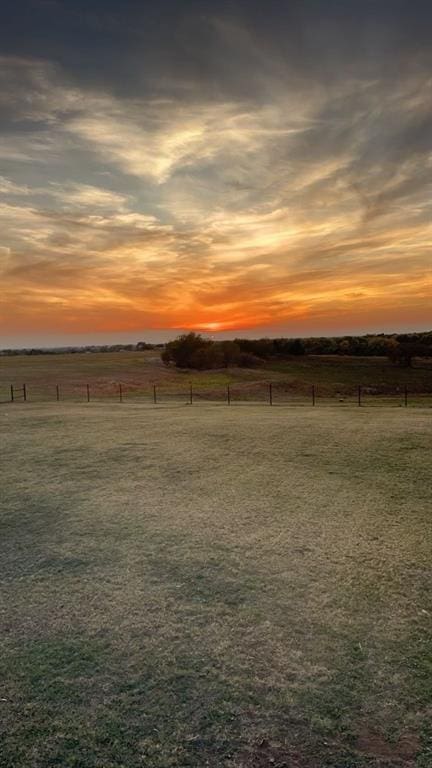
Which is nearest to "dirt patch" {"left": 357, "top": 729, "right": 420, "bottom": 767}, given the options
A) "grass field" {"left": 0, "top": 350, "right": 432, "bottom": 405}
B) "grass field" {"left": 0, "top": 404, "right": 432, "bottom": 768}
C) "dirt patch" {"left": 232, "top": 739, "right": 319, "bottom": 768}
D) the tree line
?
"grass field" {"left": 0, "top": 404, "right": 432, "bottom": 768}

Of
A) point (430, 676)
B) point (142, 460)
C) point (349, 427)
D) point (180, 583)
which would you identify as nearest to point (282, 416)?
point (349, 427)

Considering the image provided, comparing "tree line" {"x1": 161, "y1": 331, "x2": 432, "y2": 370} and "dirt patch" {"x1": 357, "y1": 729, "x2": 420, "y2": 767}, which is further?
"tree line" {"x1": 161, "y1": 331, "x2": 432, "y2": 370}

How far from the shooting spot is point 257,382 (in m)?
55.7

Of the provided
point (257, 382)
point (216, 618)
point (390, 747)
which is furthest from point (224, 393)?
point (390, 747)

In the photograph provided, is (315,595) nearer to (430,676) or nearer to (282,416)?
(430,676)

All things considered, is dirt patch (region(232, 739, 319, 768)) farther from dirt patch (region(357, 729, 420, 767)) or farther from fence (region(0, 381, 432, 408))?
fence (region(0, 381, 432, 408))

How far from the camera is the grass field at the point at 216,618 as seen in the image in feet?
14.6

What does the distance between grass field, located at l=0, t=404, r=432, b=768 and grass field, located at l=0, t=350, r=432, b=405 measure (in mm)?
27544

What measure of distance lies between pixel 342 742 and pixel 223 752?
106cm

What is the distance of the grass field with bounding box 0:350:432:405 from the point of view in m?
45.9

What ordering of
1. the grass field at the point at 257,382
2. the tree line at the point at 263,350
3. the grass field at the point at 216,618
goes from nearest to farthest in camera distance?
1. the grass field at the point at 216,618
2. the grass field at the point at 257,382
3. the tree line at the point at 263,350

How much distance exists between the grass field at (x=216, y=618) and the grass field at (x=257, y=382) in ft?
90.4

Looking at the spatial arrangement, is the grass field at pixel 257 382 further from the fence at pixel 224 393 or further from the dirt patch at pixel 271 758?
the dirt patch at pixel 271 758

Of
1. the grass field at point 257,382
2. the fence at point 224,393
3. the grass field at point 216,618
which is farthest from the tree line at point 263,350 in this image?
the grass field at point 216,618
